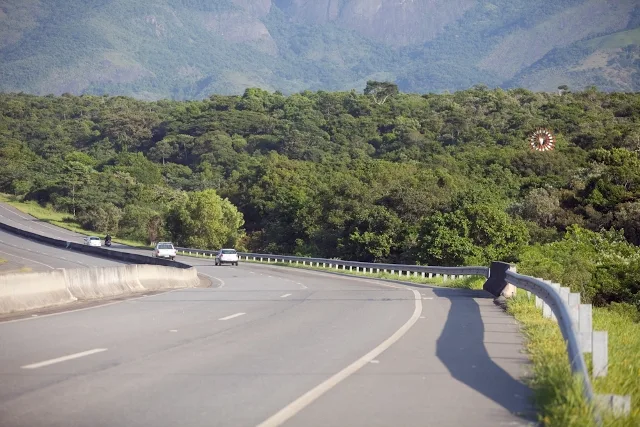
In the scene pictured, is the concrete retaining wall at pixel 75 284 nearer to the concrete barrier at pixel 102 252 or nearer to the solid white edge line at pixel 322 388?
the solid white edge line at pixel 322 388

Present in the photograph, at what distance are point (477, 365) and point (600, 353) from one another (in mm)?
2947

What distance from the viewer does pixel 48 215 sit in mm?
127500

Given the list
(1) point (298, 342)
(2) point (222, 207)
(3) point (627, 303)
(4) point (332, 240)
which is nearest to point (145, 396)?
(1) point (298, 342)

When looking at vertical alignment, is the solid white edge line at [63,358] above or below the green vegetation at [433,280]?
below

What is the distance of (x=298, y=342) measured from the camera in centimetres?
1493

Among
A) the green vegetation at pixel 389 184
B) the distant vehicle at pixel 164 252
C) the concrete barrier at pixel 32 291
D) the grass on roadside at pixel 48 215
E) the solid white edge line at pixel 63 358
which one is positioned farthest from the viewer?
the grass on roadside at pixel 48 215

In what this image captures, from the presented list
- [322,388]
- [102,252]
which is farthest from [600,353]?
[102,252]

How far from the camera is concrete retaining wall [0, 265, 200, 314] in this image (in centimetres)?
2023

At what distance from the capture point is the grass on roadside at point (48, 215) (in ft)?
390

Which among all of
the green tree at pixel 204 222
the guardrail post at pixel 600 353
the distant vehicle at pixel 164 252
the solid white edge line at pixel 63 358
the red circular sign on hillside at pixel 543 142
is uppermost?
the red circular sign on hillside at pixel 543 142

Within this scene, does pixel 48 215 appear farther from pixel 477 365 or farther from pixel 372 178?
pixel 477 365

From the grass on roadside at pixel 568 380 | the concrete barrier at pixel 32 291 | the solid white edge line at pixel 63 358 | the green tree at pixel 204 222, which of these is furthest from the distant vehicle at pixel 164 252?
the solid white edge line at pixel 63 358

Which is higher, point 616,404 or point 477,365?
point 616,404

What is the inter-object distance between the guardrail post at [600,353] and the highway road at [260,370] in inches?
33.7
